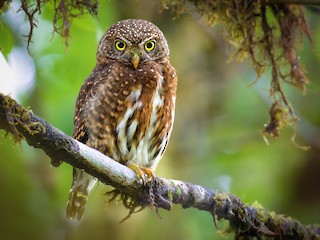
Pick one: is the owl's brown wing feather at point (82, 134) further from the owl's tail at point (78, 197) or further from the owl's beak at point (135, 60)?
the owl's beak at point (135, 60)

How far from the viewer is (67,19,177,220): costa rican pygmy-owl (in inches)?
154

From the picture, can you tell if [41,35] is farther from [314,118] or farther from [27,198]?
[314,118]

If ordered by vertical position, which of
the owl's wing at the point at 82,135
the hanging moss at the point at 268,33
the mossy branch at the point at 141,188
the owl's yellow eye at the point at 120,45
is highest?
the hanging moss at the point at 268,33

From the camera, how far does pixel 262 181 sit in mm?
7059

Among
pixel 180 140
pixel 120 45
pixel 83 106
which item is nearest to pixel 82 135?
pixel 83 106

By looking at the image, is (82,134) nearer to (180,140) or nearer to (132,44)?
(132,44)

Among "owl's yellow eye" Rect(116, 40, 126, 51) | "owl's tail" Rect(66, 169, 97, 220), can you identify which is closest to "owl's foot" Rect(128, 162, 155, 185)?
"owl's tail" Rect(66, 169, 97, 220)

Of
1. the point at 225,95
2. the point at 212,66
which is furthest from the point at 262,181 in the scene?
the point at 212,66

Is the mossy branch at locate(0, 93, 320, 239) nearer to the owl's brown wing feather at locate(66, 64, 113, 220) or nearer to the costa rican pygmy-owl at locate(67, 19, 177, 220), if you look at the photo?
the costa rican pygmy-owl at locate(67, 19, 177, 220)

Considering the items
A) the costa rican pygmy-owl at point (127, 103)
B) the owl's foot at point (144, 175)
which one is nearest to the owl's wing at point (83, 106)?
the costa rican pygmy-owl at point (127, 103)

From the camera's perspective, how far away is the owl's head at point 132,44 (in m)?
4.20

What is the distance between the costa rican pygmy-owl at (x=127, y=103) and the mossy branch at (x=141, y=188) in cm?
36

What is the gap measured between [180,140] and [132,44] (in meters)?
1.22

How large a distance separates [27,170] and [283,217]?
6.91ft
